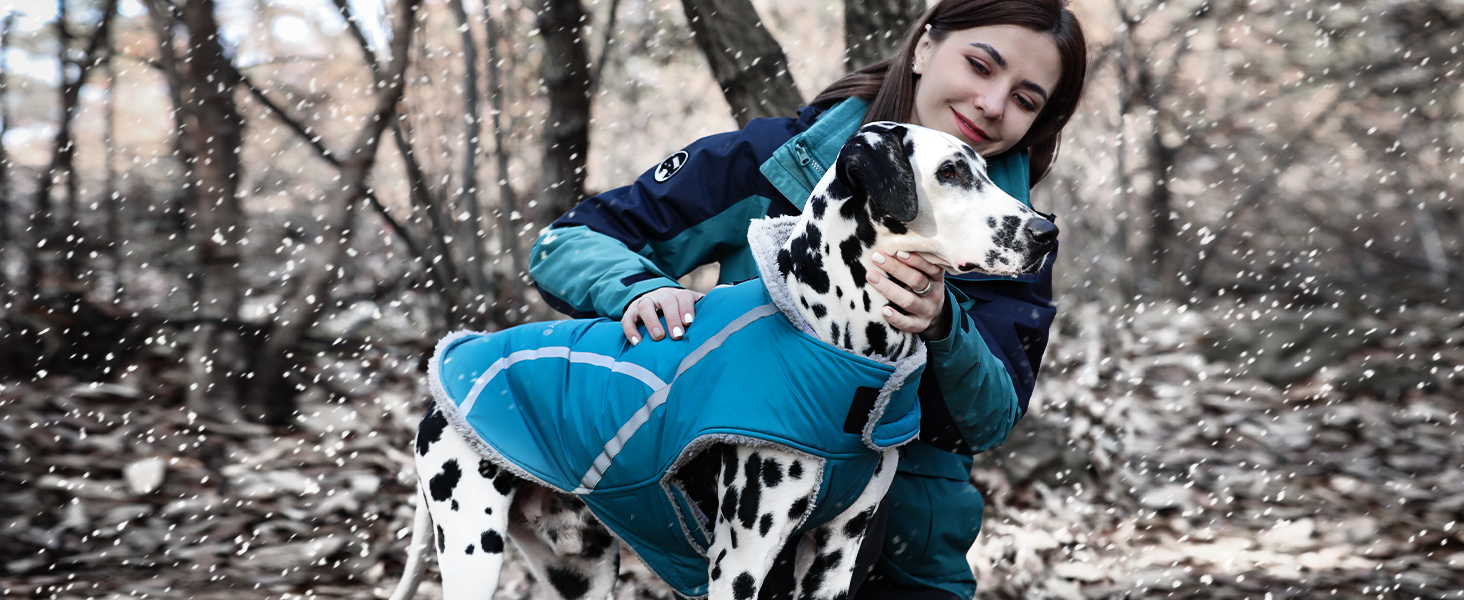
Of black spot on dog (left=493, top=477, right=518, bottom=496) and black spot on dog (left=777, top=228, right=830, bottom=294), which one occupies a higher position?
black spot on dog (left=777, top=228, right=830, bottom=294)

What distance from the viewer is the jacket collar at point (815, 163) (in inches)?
93.4

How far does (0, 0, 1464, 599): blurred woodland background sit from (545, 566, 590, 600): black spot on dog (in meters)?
1.40

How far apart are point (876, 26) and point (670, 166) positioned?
1.97 m

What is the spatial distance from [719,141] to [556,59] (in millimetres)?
2846

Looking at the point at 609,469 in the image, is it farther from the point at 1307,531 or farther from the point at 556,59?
the point at 1307,531

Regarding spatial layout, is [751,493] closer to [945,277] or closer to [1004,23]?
[945,277]

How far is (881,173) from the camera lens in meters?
1.90

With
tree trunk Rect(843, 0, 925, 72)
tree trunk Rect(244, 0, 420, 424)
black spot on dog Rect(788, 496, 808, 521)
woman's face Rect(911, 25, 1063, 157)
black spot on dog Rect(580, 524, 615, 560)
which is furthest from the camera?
tree trunk Rect(244, 0, 420, 424)

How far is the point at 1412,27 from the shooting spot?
7336 mm

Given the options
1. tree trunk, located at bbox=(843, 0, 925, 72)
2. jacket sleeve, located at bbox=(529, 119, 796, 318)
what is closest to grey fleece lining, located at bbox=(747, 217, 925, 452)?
jacket sleeve, located at bbox=(529, 119, 796, 318)

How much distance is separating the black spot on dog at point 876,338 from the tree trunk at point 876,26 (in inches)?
95.2

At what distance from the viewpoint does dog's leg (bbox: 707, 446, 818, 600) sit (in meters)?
1.96

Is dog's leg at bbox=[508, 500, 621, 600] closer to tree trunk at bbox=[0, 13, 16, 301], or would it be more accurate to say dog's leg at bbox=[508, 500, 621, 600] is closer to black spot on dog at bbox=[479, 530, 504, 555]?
black spot on dog at bbox=[479, 530, 504, 555]

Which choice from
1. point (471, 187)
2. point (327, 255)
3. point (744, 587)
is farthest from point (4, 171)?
point (744, 587)
